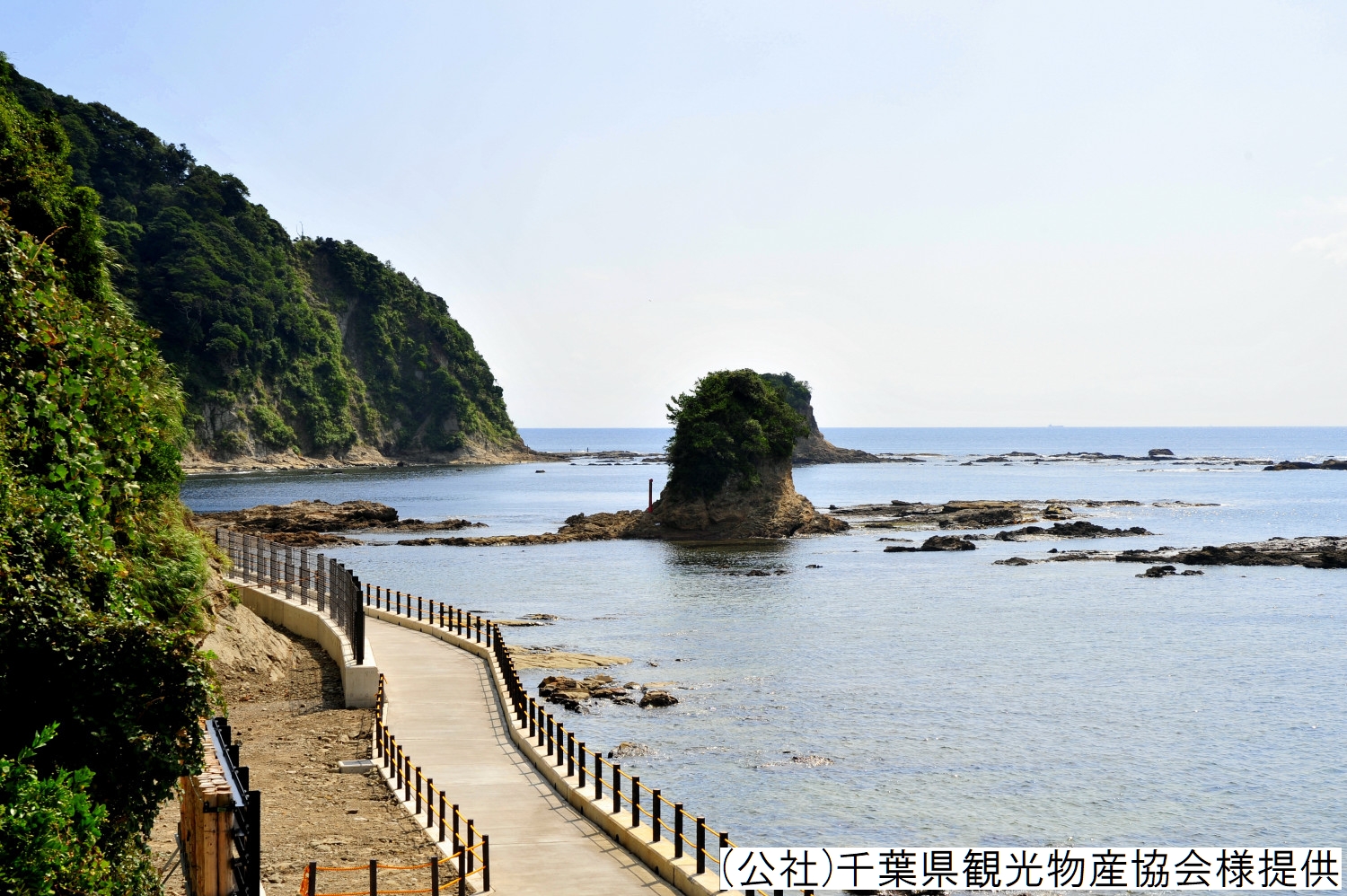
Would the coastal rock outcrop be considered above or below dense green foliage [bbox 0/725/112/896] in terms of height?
above

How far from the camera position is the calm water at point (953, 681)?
79.3 ft

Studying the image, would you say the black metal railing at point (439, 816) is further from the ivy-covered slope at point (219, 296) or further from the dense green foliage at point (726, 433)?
the ivy-covered slope at point (219, 296)

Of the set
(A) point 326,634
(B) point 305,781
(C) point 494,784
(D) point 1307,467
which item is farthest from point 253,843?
(D) point 1307,467

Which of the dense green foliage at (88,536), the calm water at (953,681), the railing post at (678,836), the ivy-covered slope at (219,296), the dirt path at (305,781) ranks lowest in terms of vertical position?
the calm water at (953,681)

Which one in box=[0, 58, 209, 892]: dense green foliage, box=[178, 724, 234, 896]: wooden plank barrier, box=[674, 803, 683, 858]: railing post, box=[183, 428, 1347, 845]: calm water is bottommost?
box=[183, 428, 1347, 845]: calm water

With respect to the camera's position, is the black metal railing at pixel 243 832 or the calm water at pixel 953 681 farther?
the calm water at pixel 953 681

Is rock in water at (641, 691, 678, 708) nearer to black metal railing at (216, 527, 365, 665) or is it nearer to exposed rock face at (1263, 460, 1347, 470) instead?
black metal railing at (216, 527, 365, 665)

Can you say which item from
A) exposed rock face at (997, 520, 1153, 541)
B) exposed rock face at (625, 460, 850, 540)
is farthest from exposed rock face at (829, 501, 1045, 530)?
exposed rock face at (625, 460, 850, 540)

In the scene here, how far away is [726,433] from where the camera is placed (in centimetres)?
8556

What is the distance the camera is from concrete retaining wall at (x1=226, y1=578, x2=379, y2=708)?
26.3 meters

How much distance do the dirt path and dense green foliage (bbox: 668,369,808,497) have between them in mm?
56080

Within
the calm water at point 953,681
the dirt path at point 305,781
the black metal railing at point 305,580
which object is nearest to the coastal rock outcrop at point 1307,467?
the calm water at point 953,681

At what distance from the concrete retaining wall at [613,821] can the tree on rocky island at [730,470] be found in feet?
197

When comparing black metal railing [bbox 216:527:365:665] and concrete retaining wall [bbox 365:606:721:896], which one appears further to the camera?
black metal railing [bbox 216:527:365:665]
